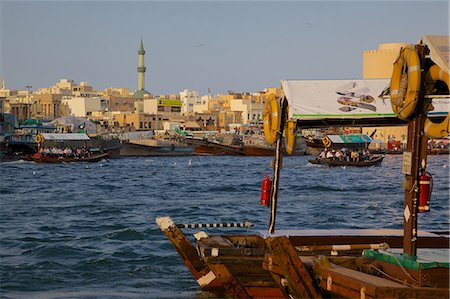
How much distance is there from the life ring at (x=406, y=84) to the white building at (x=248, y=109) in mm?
153746

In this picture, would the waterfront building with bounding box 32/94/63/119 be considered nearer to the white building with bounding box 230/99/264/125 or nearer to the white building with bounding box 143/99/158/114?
the white building with bounding box 143/99/158/114

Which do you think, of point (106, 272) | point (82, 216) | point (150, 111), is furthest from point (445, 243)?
point (150, 111)

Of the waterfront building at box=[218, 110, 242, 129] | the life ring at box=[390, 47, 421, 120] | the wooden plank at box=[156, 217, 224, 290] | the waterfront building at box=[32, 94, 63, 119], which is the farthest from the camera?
the waterfront building at box=[32, 94, 63, 119]

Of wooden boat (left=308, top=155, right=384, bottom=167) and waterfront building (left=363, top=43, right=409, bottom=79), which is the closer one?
wooden boat (left=308, top=155, right=384, bottom=167)

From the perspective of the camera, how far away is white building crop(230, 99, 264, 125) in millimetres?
166750

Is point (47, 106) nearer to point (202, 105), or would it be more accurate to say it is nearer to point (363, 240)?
point (202, 105)

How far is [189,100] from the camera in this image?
187750 mm

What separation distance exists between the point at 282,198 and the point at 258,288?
2035 cm

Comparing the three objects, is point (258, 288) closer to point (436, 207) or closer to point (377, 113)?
point (377, 113)

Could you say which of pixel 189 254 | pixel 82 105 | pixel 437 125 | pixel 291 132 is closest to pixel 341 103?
pixel 291 132

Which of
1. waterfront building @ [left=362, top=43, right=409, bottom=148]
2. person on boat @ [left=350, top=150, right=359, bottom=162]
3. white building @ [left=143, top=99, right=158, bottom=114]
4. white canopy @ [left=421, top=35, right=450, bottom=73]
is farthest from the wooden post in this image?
white building @ [left=143, top=99, right=158, bottom=114]

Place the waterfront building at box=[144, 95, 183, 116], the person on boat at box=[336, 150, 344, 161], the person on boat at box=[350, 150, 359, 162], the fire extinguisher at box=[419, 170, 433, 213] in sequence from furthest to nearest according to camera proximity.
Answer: the waterfront building at box=[144, 95, 183, 116] → the person on boat at box=[350, 150, 359, 162] → the person on boat at box=[336, 150, 344, 161] → the fire extinguisher at box=[419, 170, 433, 213]

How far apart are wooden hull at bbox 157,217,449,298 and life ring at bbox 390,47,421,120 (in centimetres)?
191

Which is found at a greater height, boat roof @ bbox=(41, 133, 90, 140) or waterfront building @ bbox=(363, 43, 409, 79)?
waterfront building @ bbox=(363, 43, 409, 79)
